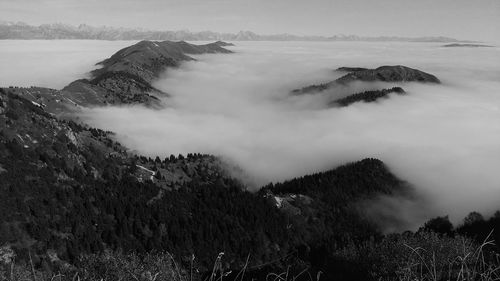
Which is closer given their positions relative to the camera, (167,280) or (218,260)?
(218,260)

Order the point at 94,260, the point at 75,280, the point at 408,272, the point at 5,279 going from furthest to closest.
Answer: the point at 94,260 < the point at 5,279 < the point at 408,272 < the point at 75,280

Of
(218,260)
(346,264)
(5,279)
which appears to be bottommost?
(346,264)

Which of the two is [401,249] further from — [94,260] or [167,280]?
[167,280]

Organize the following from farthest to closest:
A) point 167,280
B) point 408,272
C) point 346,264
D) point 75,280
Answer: point 346,264, point 167,280, point 408,272, point 75,280

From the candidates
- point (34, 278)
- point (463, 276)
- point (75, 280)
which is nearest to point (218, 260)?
point (75, 280)

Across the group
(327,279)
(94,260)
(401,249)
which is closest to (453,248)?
(401,249)

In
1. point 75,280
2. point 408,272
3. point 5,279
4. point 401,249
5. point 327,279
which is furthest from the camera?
point 327,279

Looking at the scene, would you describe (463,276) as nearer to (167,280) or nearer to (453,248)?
(167,280)

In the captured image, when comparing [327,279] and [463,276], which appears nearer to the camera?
[463,276]

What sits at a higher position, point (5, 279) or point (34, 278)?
point (34, 278)
